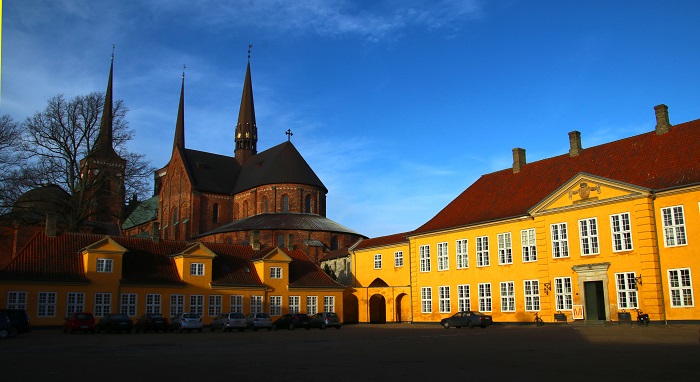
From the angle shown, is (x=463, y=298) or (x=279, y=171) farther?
(x=279, y=171)

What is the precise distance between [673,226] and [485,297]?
1370 centimetres

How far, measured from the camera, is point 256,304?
50.9 metres

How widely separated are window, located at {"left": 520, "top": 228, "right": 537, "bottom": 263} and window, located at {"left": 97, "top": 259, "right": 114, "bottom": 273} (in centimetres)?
2801

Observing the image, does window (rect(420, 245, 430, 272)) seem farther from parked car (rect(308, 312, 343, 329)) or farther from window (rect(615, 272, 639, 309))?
window (rect(615, 272, 639, 309))

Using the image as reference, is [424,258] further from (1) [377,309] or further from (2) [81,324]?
(2) [81,324]

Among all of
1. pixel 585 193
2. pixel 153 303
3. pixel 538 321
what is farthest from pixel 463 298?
pixel 153 303

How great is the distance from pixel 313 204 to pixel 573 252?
4460cm

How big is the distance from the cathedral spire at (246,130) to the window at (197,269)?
45.5 meters

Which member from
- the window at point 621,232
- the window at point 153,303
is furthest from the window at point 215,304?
the window at point 621,232

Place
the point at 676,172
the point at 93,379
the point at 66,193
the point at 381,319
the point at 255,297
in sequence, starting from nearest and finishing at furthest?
the point at 93,379 → the point at 676,172 → the point at 66,193 → the point at 255,297 → the point at 381,319

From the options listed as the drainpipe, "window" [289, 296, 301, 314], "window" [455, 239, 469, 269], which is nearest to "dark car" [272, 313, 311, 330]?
"window" [289, 296, 301, 314]

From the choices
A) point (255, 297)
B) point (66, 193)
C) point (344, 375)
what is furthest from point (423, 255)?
point (344, 375)

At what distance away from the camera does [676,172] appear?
33.9 meters

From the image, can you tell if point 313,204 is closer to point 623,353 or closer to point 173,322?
point 173,322
